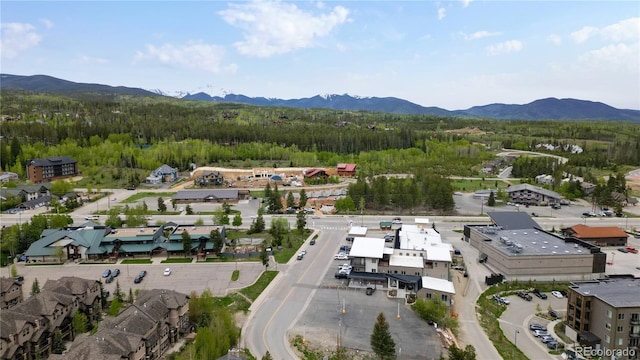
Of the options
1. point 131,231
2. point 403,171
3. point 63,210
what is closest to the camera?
point 131,231

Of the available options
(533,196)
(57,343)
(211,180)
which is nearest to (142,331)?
(57,343)

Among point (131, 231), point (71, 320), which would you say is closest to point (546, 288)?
point (71, 320)

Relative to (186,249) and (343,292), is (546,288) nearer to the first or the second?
(343,292)

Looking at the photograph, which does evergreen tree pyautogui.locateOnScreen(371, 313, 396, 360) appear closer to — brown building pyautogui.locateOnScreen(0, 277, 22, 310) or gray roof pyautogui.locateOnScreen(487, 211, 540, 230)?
brown building pyautogui.locateOnScreen(0, 277, 22, 310)

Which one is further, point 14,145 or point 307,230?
point 14,145

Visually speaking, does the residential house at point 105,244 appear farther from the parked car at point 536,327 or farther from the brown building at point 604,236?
the brown building at point 604,236

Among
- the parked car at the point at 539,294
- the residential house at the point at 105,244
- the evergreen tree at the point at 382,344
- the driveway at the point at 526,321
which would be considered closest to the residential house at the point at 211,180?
the residential house at the point at 105,244

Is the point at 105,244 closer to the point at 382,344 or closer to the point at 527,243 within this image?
the point at 382,344
